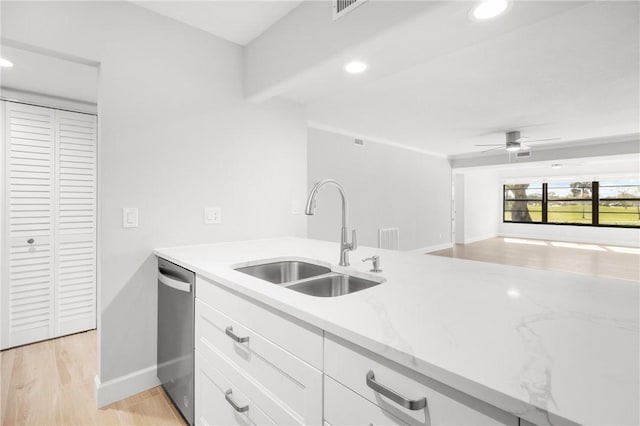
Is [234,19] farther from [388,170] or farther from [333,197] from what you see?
[388,170]

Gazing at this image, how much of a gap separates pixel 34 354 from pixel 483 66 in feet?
14.5

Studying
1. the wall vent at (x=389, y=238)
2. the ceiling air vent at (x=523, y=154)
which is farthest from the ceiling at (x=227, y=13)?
the ceiling air vent at (x=523, y=154)

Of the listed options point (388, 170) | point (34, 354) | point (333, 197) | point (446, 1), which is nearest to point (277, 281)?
point (446, 1)

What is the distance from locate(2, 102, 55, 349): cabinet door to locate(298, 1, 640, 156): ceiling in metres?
2.24

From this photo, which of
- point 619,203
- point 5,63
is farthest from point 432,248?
point 5,63

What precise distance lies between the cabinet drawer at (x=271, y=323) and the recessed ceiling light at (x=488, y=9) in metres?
1.45

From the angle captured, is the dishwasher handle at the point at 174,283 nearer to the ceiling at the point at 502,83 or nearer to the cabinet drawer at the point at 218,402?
the cabinet drawer at the point at 218,402

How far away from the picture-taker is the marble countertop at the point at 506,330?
493 millimetres

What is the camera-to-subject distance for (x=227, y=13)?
6.57 ft

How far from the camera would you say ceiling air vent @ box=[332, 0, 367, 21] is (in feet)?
5.03

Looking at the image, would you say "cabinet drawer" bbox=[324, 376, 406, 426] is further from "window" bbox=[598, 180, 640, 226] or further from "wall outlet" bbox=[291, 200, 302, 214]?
"window" bbox=[598, 180, 640, 226]

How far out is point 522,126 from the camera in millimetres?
4730

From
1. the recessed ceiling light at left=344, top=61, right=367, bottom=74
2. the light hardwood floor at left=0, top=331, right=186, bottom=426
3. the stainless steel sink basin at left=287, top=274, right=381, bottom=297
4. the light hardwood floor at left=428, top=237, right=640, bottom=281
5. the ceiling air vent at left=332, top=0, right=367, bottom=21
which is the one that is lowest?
the light hardwood floor at left=0, top=331, right=186, bottom=426

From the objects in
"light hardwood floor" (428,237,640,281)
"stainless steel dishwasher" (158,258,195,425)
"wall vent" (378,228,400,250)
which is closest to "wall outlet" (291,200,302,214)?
"stainless steel dishwasher" (158,258,195,425)
